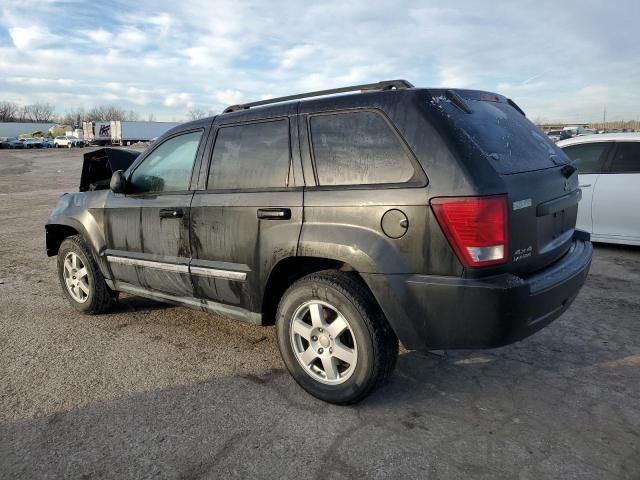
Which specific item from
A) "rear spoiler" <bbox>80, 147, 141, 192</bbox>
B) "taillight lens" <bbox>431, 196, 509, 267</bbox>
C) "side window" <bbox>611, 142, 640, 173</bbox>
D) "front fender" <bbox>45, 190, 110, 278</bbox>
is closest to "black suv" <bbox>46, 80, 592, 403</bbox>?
"taillight lens" <bbox>431, 196, 509, 267</bbox>

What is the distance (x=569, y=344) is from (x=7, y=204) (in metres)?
15.1

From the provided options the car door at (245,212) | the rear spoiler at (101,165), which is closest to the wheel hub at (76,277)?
the rear spoiler at (101,165)

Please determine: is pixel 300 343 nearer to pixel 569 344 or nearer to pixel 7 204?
pixel 569 344

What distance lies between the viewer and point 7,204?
14164 mm

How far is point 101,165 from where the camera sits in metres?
5.61

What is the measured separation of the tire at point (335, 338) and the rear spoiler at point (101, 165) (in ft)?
10.6

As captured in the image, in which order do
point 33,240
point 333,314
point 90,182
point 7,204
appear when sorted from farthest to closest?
1. point 7,204
2. point 33,240
3. point 90,182
4. point 333,314

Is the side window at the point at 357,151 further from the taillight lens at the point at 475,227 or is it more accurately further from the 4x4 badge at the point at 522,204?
the 4x4 badge at the point at 522,204

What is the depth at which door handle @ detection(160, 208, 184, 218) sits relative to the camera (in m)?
3.81

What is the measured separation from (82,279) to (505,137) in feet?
13.3

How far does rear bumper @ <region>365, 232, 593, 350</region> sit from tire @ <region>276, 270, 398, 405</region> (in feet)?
0.48

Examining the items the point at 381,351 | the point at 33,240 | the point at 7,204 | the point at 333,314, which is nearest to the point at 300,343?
the point at 333,314

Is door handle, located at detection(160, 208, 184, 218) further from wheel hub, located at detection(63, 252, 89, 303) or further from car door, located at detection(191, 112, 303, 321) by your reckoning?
wheel hub, located at detection(63, 252, 89, 303)

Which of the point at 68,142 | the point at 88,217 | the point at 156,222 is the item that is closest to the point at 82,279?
the point at 88,217
